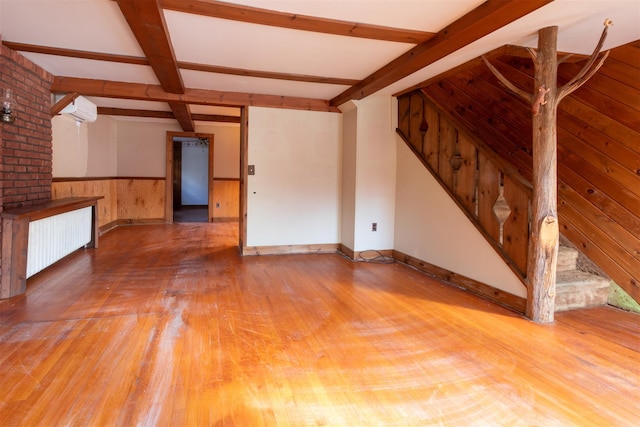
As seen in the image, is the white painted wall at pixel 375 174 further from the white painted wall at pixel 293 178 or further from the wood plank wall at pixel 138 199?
the wood plank wall at pixel 138 199

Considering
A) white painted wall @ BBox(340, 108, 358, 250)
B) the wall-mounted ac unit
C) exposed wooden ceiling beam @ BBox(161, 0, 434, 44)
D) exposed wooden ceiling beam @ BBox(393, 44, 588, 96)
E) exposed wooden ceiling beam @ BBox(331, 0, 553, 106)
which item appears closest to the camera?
exposed wooden ceiling beam @ BBox(331, 0, 553, 106)

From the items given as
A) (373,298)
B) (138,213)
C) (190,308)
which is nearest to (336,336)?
(373,298)

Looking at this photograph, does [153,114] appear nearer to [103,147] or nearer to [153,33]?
[103,147]

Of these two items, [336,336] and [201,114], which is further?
[201,114]

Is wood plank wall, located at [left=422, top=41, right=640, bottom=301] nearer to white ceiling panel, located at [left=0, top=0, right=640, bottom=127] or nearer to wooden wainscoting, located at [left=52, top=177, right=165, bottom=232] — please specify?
white ceiling panel, located at [left=0, top=0, right=640, bottom=127]

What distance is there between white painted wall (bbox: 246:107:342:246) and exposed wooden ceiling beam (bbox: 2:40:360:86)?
0.96m

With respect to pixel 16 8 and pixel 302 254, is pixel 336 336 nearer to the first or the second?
pixel 302 254

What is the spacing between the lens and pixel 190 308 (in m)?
2.90

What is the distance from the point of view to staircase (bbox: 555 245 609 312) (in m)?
2.99

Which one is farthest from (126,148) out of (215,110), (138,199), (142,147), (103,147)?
(215,110)

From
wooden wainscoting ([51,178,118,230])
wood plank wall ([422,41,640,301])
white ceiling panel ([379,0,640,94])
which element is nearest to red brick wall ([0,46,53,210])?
wooden wainscoting ([51,178,118,230])

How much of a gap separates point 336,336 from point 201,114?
5804 mm

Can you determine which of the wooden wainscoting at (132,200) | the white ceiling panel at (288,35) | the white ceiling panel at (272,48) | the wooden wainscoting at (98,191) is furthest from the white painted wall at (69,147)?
the white ceiling panel at (272,48)

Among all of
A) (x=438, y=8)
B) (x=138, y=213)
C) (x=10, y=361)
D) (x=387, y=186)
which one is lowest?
(x=10, y=361)
